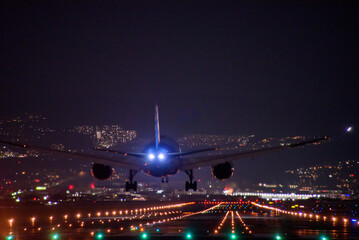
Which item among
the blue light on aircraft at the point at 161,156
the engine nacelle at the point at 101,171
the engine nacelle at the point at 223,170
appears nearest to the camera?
the blue light on aircraft at the point at 161,156

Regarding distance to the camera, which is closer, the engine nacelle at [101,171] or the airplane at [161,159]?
the airplane at [161,159]

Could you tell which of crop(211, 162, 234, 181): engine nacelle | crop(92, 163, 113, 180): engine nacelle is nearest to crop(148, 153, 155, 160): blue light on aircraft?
crop(92, 163, 113, 180): engine nacelle

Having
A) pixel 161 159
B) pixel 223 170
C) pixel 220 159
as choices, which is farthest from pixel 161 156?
pixel 223 170

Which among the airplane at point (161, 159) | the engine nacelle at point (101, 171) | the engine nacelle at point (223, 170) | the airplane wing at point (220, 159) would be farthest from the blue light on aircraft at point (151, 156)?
the engine nacelle at point (223, 170)

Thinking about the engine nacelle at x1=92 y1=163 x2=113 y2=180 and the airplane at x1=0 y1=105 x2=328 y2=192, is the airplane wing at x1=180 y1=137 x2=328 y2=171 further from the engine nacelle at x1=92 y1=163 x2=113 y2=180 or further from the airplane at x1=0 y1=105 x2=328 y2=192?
the engine nacelle at x1=92 y1=163 x2=113 y2=180

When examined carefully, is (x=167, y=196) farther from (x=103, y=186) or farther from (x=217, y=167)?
(x=217, y=167)

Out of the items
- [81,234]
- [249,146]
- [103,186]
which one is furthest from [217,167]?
[249,146]

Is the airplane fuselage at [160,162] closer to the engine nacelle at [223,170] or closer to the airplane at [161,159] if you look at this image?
the airplane at [161,159]

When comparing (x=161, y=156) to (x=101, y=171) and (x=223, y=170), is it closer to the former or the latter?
(x=223, y=170)
